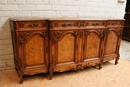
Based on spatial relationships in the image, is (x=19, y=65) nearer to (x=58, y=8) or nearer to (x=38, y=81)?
(x=38, y=81)

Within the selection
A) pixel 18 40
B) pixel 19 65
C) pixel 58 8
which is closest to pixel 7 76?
pixel 19 65

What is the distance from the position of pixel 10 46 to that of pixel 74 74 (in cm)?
118

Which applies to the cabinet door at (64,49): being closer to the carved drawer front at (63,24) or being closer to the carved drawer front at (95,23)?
the carved drawer front at (63,24)

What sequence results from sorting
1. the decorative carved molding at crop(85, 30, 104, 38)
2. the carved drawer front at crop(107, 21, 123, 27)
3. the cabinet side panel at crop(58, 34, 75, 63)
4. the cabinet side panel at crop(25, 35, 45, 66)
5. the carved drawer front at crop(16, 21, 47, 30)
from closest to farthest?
the carved drawer front at crop(16, 21, 47, 30)
the cabinet side panel at crop(25, 35, 45, 66)
the cabinet side panel at crop(58, 34, 75, 63)
the decorative carved molding at crop(85, 30, 104, 38)
the carved drawer front at crop(107, 21, 123, 27)

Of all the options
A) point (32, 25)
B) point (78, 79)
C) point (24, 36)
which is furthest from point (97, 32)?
point (24, 36)

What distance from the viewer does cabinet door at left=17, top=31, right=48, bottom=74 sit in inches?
65.9

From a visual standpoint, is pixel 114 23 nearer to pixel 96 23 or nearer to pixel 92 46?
pixel 96 23

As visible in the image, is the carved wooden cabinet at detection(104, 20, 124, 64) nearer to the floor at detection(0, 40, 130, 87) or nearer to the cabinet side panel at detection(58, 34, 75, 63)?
the floor at detection(0, 40, 130, 87)

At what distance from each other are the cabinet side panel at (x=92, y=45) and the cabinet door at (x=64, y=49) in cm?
23

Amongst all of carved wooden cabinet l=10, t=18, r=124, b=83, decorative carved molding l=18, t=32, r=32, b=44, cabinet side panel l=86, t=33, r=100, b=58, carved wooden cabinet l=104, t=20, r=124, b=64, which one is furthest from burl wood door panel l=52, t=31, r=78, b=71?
carved wooden cabinet l=104, t=20, r=124, b=64

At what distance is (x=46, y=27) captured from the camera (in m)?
1.75

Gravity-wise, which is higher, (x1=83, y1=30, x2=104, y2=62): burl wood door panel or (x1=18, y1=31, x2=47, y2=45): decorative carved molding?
(x1=18, y1=31, x2=47, y2=45): decorative carved molding

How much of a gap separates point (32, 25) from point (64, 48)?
0.59 meters

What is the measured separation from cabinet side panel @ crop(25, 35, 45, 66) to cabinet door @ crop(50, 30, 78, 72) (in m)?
0.16
